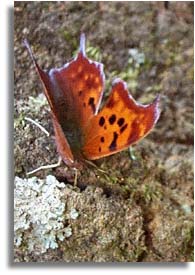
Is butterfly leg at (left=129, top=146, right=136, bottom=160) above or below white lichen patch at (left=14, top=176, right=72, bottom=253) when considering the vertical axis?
above

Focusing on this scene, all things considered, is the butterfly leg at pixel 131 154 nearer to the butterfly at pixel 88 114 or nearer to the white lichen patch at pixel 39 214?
the butterfly at pixel 88 114

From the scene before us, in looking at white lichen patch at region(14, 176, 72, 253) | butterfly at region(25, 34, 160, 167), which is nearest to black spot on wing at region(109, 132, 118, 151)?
butterfly at region(25, 34, 160, 167)

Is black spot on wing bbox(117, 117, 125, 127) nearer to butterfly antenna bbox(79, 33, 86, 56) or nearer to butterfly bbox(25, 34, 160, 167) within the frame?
butterfly bbox(25, 34, 160, 167)

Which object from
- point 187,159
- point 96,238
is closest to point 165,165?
point 187,159

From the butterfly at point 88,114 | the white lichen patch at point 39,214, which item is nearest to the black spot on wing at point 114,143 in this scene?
the butterfly at point 88,114

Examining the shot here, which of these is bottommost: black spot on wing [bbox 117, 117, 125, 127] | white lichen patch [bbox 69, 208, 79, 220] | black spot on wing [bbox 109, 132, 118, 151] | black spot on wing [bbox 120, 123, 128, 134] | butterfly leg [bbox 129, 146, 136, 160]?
white lichen patch [bbox 69, 208, 79, 220]

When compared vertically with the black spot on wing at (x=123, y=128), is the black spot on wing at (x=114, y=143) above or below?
below

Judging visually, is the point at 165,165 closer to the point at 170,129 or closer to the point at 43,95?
the point at 170,129

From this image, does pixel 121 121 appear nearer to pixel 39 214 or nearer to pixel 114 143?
pixel 114 143
